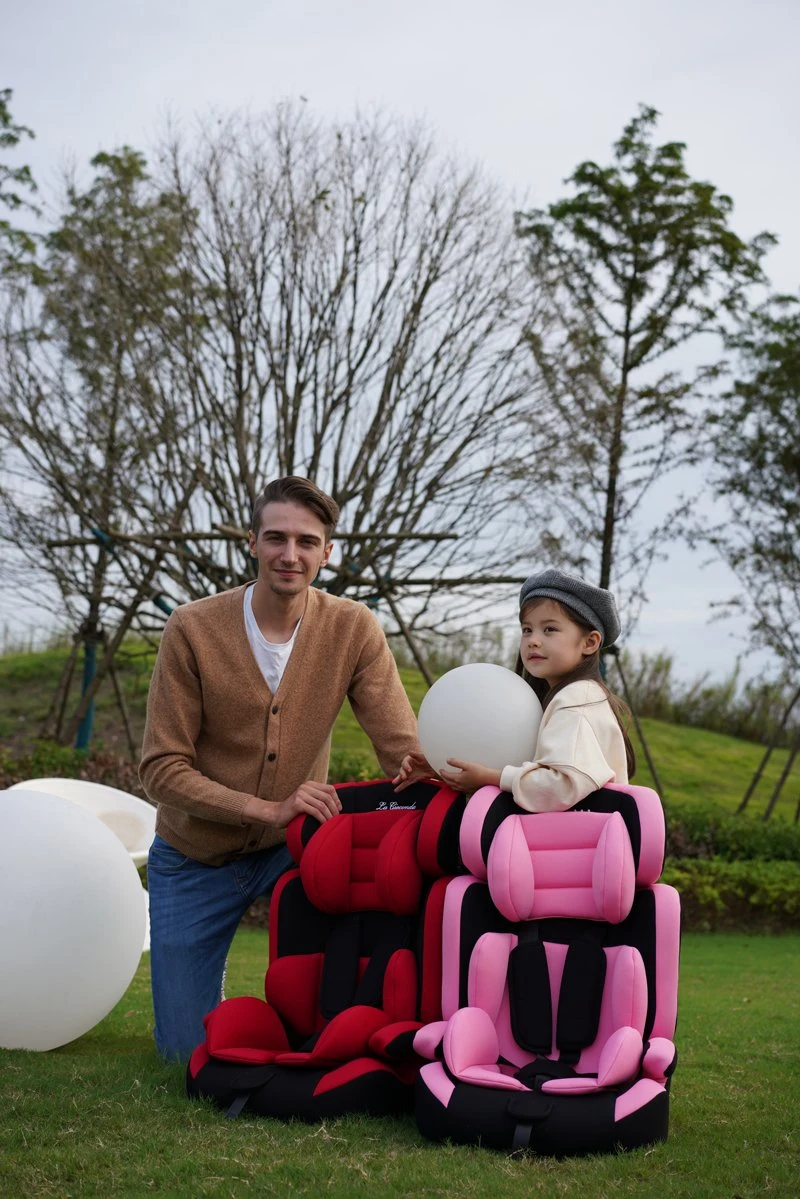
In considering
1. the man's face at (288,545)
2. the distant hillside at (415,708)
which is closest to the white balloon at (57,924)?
the man's face at (288,545)

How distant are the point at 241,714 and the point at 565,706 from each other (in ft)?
4.41

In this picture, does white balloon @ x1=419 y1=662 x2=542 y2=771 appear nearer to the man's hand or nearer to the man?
the man's hand

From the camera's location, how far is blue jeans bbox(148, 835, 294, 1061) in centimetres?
436

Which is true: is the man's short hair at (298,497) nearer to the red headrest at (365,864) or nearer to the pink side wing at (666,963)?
the red headrest at (365,864)

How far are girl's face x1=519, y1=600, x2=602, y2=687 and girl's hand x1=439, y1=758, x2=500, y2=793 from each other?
0.37 m

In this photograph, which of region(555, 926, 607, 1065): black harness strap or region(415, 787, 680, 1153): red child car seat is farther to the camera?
region(555, 926, 607, 1065): black harness strap

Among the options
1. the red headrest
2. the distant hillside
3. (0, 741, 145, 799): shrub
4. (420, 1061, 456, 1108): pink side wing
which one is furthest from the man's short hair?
the distant hillside

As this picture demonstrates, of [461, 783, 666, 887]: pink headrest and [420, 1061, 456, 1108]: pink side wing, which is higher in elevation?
[461, 783, 666, 887]: pink headrest

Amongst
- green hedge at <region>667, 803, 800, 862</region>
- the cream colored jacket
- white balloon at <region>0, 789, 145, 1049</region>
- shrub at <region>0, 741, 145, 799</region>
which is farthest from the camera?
shrub at <region>0, 741, 145, 799</region>

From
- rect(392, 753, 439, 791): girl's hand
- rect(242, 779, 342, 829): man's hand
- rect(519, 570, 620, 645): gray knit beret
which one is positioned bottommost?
rect(242, 779, 342, 829): man's hand

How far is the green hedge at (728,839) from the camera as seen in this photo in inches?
433

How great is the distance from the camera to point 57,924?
4297 millimetres

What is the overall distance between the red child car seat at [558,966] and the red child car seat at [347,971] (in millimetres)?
173

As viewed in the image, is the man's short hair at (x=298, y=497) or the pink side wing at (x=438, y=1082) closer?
the pink side wing at (x=438, y=1082)
